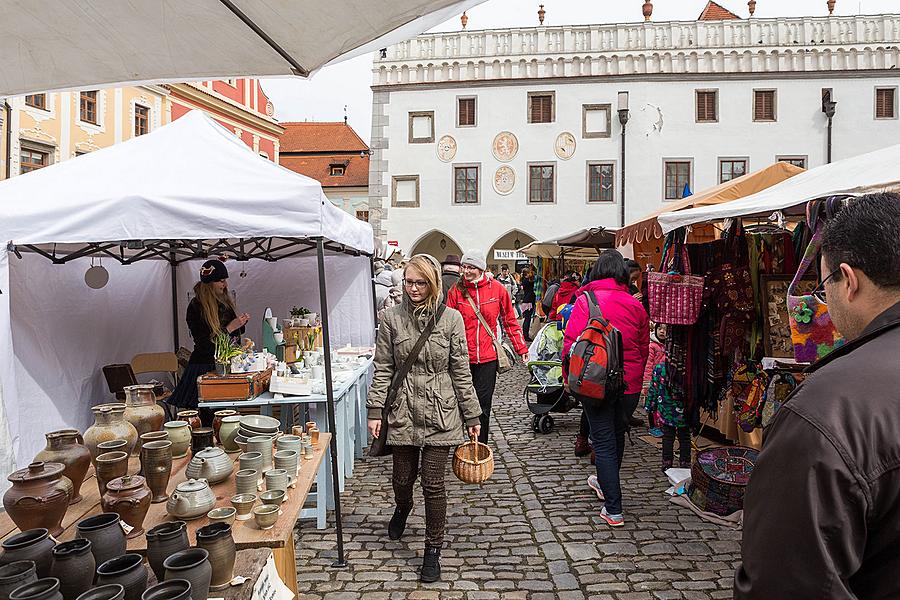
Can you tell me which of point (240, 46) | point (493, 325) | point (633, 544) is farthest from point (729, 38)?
point (240, 46)

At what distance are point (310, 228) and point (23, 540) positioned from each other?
267 cm

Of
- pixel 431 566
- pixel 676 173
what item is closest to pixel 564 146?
pixel 676 173

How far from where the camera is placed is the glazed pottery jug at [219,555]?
79.1 inches

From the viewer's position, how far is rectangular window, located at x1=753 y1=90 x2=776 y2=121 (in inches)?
893

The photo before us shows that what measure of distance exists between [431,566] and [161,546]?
2110 millimetres

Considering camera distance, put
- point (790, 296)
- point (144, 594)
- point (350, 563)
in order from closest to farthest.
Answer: point (144, 594) < point (790, 296) < point (350, 563)

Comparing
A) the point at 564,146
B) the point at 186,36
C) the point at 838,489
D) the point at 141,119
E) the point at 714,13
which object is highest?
the point at 714,13

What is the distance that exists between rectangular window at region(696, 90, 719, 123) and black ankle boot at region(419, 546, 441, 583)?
2232 cm

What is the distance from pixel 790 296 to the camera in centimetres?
374

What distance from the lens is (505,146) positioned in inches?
915

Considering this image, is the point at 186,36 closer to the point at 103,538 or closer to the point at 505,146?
the point at 103,538

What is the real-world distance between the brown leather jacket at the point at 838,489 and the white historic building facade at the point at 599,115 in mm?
22201

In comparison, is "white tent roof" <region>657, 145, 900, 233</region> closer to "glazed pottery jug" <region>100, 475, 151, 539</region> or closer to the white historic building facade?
"glazed pottery jug" <region>100, 475, 151, 539</region>

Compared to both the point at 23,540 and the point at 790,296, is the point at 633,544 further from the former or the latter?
the point at 23,540
